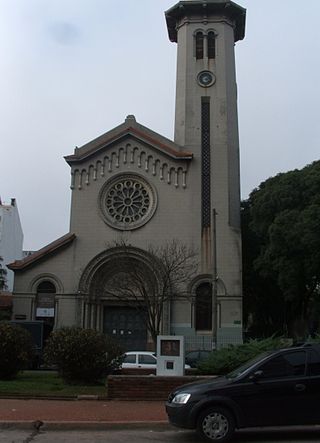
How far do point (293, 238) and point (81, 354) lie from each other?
19.3 metres

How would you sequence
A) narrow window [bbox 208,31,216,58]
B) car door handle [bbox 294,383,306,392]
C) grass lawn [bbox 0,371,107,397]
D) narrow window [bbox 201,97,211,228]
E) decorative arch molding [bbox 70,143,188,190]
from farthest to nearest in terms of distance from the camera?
1. narrow window [bbox 208,31,216,58]
2. decorative arch molding [bbox 70,143,188,190]
3. narrow window [bbox 201,97,211,228]
4. grass lawn [bbox 0,371,107,397]
5. car door handle [bbox 294,383,306,392]

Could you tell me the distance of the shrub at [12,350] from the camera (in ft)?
57.9

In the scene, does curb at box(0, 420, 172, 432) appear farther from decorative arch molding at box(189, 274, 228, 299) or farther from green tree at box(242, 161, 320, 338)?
decorative arch molding at box(189, 274, 228, 299)

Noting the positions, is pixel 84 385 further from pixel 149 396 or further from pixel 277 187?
pixel 277 187

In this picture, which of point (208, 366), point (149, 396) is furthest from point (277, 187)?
point (149, 396)

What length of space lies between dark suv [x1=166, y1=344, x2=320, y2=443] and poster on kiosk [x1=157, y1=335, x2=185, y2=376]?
5.76 m

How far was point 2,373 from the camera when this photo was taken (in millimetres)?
18094

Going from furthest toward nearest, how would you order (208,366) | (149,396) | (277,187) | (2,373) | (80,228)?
(80,228) < (277,187) < (2,373) < (208,366) < (149,396)

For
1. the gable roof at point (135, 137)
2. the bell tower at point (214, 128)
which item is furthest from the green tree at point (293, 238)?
the gable roof at point (135, 137)

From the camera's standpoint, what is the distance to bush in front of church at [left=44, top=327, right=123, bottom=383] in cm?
1675

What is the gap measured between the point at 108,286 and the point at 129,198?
6.28m

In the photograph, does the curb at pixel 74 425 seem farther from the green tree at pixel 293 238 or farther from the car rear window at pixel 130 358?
the green tree at pixel 293 238

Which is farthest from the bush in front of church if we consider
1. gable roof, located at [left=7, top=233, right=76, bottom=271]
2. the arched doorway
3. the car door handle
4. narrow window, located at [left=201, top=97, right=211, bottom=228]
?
narrow window, located at [left=201, top=97, right=211, bottom=228]

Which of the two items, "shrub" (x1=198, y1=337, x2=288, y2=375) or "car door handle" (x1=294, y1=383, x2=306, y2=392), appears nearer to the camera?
"car door handle" (x1=294, y1=383, x2=306, y2=392)
